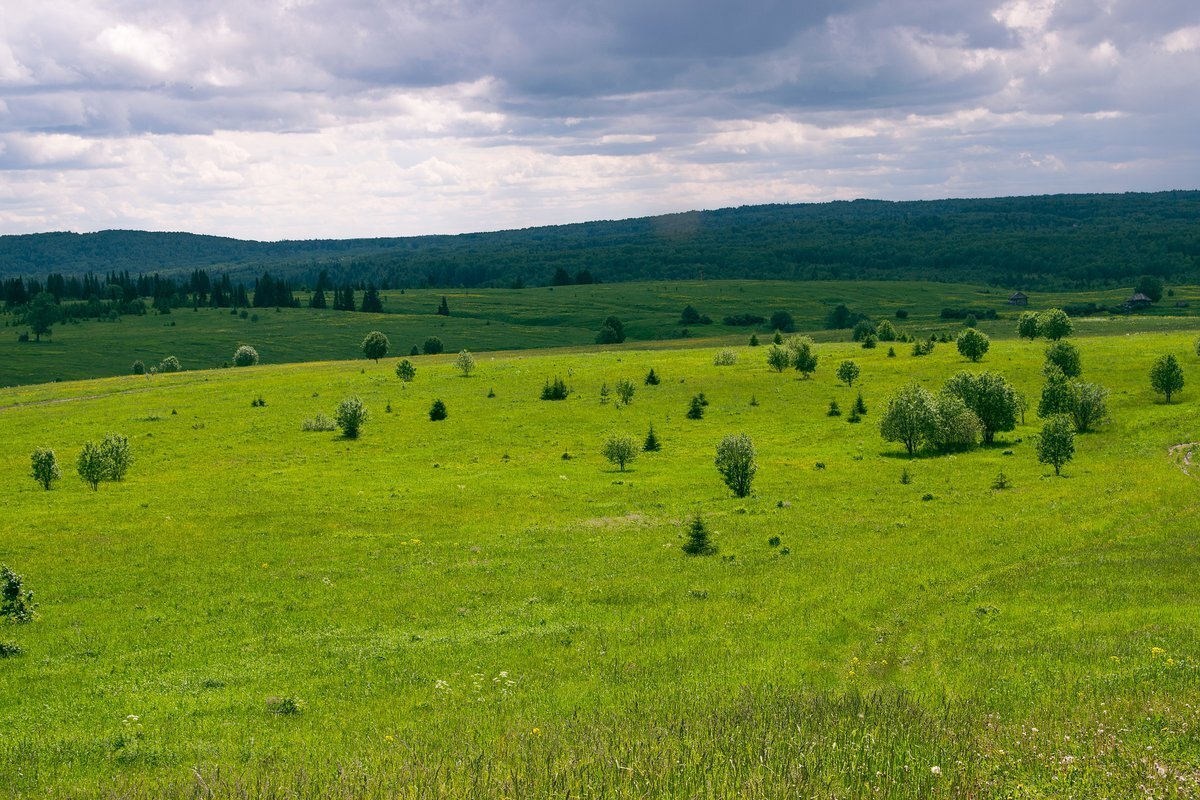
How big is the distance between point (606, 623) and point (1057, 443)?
125 ft

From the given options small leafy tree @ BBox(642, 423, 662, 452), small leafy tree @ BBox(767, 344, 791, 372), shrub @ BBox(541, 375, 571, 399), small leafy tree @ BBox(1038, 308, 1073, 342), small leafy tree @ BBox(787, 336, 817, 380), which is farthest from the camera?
small leafy tree @ BBox(1038, 308, 1073, 342)

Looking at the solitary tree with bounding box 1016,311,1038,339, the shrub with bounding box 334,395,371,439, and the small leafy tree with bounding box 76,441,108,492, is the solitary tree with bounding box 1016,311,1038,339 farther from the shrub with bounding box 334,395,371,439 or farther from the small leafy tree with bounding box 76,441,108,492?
the small leafy tree with bounding box 76,441,108,492

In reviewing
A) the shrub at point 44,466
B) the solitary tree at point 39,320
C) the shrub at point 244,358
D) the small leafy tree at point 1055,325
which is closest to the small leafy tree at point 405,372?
the shrub at point 44,466

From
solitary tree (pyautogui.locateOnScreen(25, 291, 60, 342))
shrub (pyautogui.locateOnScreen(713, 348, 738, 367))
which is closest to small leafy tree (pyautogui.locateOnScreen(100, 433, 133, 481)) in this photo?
shrub (pyautogui.locateOnScreen(713, 348, 738, 367))

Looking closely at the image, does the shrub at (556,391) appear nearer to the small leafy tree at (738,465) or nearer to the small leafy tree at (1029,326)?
the small leafy tree at (738,465)

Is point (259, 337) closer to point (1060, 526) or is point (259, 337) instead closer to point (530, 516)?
point (530, 516)

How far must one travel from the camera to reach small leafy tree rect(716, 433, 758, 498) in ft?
168

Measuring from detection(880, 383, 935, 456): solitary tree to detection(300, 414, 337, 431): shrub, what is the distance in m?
46.4

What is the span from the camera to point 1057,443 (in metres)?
53.6

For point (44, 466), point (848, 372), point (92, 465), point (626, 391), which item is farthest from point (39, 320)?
point (848, 372)

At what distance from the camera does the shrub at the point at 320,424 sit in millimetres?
78312

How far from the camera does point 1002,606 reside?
26625mm

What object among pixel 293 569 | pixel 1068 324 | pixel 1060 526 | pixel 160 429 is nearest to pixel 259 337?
pixel 160 429

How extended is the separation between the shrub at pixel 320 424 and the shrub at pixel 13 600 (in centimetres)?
4827
